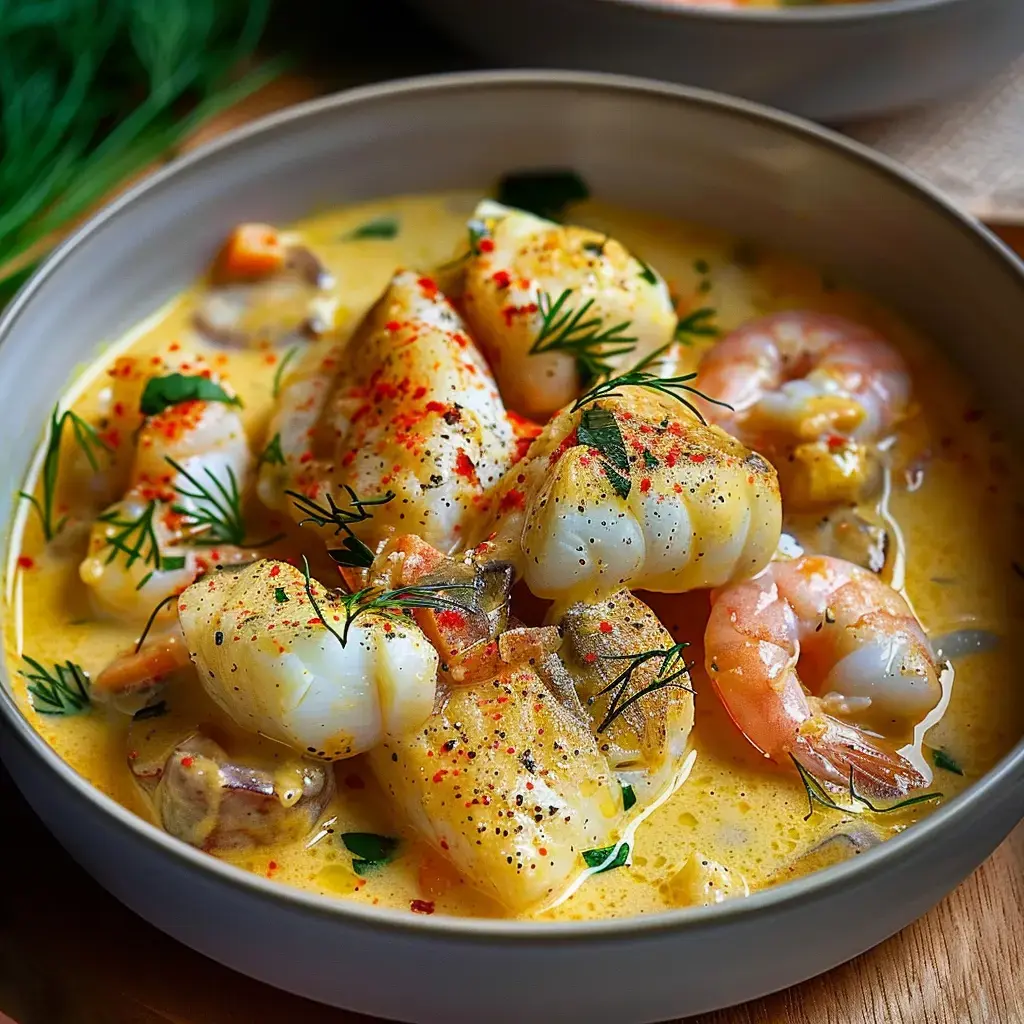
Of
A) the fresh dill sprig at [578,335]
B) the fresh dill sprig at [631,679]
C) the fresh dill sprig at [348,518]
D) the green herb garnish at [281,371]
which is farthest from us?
the green herb garnish at [281,371]

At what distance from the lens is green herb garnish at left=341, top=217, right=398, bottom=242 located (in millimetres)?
2426

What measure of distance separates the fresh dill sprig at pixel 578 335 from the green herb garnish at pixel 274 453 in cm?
39

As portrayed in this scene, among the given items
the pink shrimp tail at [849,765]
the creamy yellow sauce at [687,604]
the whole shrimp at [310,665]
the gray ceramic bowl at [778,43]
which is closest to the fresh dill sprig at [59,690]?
the creamy yellow sauce at [687,604]

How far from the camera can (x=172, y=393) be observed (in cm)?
200

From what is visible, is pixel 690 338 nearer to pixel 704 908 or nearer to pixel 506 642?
pixel 506 642

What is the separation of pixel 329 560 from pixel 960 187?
145 cm

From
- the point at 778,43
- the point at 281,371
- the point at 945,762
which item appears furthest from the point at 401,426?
the point at 778,43

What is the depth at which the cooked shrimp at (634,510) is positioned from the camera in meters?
1.56

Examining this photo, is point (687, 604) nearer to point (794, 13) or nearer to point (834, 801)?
point (834, 801)

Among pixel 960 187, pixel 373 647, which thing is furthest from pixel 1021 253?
pixel 373 647

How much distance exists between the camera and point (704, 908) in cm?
131

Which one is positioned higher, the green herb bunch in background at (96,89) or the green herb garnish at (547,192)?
the green herb garnish at (547,192)

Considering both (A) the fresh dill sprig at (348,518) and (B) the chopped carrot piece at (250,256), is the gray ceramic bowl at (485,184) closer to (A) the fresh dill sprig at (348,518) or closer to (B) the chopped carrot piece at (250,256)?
(B) the chopped carrot piece at (250,256)

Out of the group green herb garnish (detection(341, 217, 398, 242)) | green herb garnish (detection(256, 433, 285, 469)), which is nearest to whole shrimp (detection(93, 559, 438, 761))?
green herb garnish (detection(256, 433, 285, 469))
